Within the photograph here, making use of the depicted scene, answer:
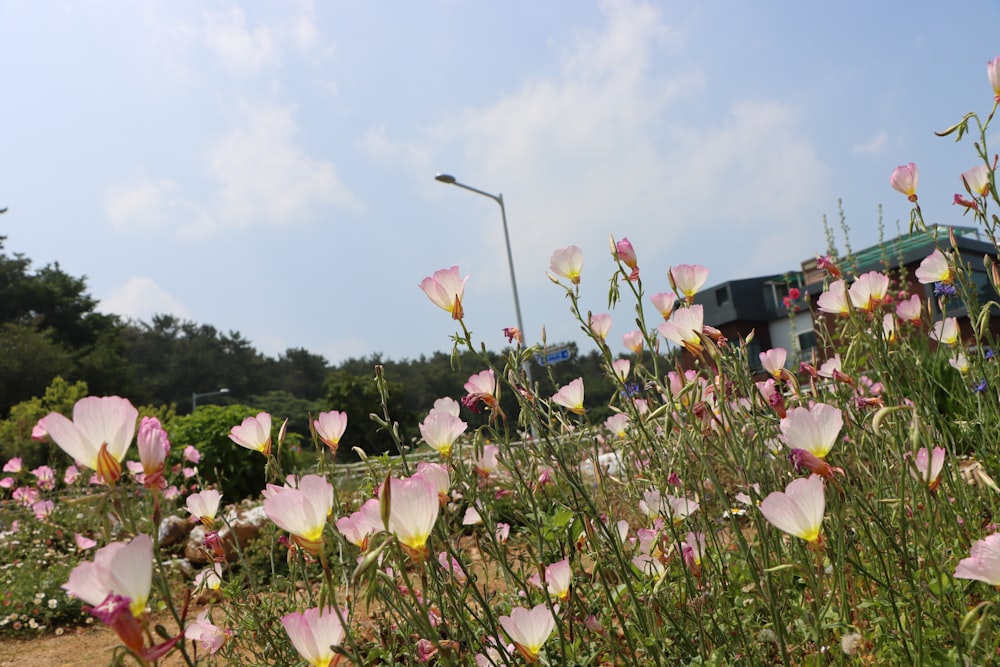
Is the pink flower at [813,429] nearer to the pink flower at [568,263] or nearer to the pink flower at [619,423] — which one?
the pink flower at [568,263]

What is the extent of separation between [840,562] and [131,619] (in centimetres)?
114

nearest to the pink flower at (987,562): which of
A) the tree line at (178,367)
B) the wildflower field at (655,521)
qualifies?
the wildflower field at (655,521)

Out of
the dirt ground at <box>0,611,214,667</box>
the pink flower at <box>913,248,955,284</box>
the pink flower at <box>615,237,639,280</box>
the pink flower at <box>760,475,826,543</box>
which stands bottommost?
the dirt ground at <box>0,611,214,667</box>

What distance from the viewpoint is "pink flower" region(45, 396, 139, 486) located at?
104 centimetres

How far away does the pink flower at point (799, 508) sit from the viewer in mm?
1211

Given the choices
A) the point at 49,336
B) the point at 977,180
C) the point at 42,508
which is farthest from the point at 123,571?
the point at 49,336

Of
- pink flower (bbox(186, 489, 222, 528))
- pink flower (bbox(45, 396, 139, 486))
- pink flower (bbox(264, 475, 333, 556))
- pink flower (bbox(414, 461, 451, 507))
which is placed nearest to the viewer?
pink flower (bbox(45, 396, 139, 486))

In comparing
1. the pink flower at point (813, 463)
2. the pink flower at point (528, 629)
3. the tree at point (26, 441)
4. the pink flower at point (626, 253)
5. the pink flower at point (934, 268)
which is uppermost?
the tree at point (26, 441)

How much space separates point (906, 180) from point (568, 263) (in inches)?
47.4

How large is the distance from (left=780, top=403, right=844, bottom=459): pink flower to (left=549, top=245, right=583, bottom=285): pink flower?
971mm

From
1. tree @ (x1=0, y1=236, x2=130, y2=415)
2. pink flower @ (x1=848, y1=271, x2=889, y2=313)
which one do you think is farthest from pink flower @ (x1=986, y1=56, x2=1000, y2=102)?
tree @ (x1=0, y1=236, x2=130, y2=415)

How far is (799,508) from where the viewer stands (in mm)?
1228

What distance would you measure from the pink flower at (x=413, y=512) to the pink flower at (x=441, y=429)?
0.59 metres

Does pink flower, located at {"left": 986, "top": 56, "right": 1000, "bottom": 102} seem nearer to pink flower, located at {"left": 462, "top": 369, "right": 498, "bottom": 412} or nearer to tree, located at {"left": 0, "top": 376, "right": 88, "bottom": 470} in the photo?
pink flower, located at {"left": 462, "top": 369, "right": 498, "bottom": 412}
